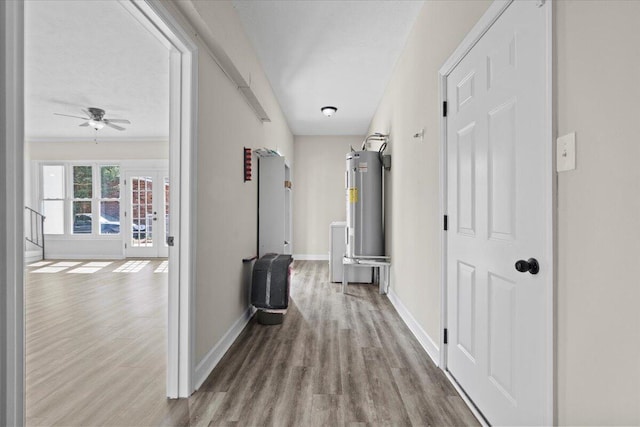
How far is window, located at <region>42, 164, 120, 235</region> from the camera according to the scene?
305 inches

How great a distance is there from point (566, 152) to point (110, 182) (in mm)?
8969

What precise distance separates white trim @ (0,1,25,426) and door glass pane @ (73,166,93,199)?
824cm

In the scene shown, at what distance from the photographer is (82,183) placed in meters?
7.84

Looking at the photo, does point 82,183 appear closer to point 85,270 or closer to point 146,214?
point 146,214

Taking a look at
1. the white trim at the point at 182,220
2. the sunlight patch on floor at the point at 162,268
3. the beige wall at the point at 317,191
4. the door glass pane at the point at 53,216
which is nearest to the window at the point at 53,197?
the door glass pane at the point at 53,216

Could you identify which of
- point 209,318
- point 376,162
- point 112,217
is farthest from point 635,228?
point 112,217

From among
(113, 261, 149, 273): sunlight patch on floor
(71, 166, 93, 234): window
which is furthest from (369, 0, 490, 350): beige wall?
(71, 166, 93, 234): window

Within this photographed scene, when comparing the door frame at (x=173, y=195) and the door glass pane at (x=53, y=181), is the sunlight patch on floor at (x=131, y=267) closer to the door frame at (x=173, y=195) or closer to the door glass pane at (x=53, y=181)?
the door glass pane at (x=53, y=181)

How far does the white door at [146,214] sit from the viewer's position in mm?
7871

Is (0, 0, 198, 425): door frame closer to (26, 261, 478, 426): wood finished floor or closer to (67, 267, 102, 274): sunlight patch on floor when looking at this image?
(26, 261, 478, 426): wood finished floor

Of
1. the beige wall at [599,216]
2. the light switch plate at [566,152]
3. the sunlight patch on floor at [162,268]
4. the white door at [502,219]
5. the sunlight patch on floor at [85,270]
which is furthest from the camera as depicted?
the sunlight patch on floor at [162,268]

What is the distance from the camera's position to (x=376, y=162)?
4.66 metres

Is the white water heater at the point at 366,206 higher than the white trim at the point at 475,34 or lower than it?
lower

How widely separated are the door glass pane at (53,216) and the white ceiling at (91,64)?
200 cm
